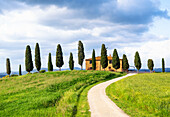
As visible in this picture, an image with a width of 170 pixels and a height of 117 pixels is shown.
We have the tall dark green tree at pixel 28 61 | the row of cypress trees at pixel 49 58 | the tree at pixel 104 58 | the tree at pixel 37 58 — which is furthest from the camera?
the tree at pixel 104 58

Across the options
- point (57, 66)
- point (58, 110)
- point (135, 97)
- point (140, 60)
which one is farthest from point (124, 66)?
point (58, 110)

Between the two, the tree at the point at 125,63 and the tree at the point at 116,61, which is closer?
the tree at the point at 116,61

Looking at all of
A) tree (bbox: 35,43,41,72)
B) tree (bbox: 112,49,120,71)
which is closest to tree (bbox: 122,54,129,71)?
tree (bbox: 112,49,120,71)

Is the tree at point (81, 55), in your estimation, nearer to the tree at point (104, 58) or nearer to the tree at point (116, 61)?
the tree at point (104, 58)

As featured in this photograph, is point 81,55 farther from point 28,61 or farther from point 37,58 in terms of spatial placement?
point 28,61

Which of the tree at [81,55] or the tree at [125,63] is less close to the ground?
the tree at [81,55]

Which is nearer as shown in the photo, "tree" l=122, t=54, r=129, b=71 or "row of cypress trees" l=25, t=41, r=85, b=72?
"row of cypress trees" l=25, t=41, r=85, b=72

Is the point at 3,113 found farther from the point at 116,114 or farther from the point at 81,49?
the point at 81,49

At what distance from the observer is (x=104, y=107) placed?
44.1ft

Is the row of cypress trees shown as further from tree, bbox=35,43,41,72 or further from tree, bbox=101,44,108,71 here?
tree, bbox=101,44,108,71

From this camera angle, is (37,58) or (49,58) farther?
(49,58)

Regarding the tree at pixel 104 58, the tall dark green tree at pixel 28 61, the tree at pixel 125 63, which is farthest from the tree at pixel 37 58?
the tree at pixel 125 63

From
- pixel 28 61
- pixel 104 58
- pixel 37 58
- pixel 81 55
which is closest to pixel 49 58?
pixel 37 58

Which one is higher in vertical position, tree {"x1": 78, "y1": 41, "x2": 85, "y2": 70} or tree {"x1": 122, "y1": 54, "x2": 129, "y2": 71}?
tree {"x1": 78, "y1": 41, "x2": 85, "y2": 70}
